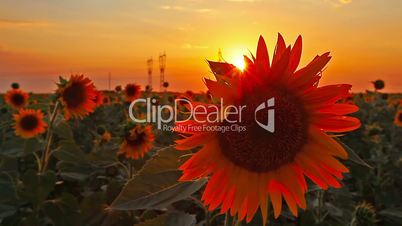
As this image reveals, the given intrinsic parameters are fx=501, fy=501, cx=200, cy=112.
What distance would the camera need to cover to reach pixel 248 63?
1.32 m

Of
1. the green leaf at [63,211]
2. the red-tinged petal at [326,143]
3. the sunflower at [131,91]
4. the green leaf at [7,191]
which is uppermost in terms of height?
the sunflower at [131,91]

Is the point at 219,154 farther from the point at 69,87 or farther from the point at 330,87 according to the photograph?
the point at 69,87

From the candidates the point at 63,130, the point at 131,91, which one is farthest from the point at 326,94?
the point at 131,91

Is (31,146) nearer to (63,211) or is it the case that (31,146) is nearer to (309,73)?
(63,211)

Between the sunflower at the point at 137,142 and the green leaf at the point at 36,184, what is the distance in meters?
0.71

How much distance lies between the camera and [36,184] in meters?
3.01

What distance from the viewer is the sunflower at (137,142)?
12.0ft

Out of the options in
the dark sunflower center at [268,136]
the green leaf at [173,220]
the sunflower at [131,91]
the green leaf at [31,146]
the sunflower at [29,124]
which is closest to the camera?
the dark sunflower center at [268,136]

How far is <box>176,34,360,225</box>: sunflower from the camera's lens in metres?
1.34

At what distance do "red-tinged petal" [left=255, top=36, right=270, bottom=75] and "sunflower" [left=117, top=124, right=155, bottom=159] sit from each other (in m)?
2.35

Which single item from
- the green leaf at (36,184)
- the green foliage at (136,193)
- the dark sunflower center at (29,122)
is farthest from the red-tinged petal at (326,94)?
the dark sunflower center at (29,122)

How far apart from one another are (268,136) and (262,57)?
0.89 ft

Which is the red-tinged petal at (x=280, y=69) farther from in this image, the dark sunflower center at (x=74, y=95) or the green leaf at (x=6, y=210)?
the dark sunflower center at (x=74, y=95)

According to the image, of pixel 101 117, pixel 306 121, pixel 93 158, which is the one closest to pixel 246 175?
pixel 306 121
